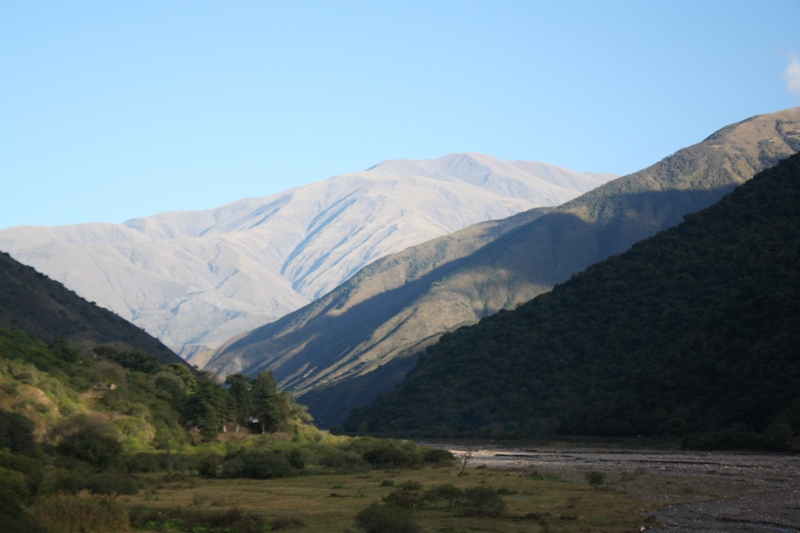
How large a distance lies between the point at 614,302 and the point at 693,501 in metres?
70.4

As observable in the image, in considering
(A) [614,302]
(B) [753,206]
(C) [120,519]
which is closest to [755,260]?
(B) [753,206]

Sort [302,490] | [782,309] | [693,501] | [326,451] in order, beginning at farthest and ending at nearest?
[782,309], [326,451], [302,490], [693,501]

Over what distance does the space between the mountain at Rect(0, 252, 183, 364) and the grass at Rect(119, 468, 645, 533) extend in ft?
154

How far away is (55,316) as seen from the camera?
103125 millimetres

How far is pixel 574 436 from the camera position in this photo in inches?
3354

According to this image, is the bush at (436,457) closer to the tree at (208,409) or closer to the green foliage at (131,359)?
the tree at (208,409)

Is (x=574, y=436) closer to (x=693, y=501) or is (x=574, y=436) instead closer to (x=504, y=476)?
(x=504, y=476)

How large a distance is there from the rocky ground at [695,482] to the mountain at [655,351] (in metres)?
7.66

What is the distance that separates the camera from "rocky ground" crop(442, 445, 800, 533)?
3095 centimetres

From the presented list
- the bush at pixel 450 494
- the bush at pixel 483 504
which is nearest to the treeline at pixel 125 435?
the bush at pixel 450 494

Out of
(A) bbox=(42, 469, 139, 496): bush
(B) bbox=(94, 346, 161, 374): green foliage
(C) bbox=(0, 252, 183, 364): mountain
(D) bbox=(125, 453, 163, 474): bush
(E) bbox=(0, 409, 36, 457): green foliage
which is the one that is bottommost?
(D) bbox=(125, 453, 163, 474): bush

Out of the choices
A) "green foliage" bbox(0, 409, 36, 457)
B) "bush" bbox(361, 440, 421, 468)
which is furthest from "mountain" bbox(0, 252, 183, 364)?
"green foliage" bbox(0, 409, 36, 457)

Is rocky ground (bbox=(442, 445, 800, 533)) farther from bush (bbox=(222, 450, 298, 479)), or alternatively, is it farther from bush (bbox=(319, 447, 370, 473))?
bush (bbox=(222, 450, 298, 479))

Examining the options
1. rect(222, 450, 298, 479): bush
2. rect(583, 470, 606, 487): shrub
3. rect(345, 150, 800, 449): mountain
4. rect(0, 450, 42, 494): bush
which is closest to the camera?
rect(0, 450, 42, 494): bush
